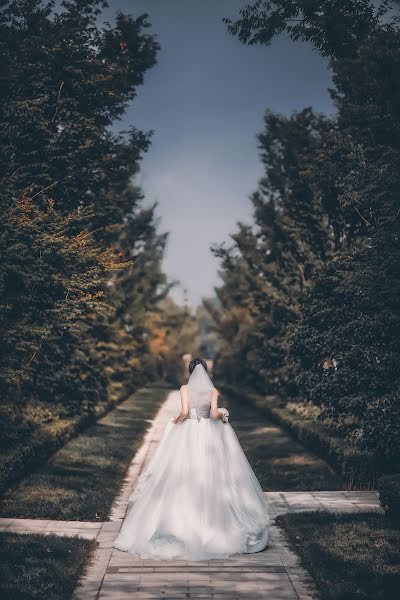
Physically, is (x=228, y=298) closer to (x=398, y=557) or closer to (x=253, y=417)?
(x=253, y=417)

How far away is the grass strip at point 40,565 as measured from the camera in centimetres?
604

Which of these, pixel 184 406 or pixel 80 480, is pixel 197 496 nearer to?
pixel 184 406

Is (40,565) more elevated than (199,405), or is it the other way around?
(199,405)

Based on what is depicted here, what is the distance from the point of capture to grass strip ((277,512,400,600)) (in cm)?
613

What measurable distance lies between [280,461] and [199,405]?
7590 mm

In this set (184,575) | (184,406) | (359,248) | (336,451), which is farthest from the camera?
(336,451)

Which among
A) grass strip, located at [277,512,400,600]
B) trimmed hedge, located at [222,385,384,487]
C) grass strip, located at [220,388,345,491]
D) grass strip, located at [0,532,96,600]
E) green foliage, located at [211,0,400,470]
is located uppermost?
green foliage, located at [211,0,400,470]

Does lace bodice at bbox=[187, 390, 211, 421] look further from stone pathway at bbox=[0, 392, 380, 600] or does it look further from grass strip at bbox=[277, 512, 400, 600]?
grass strip at bbox=[277, 512, 400, 600]

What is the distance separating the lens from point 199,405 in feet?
25.6

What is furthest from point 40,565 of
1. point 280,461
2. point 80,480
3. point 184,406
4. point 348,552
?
point 280,461

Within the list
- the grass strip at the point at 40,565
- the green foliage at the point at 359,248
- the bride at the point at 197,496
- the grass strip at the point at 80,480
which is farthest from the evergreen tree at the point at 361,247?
the grass strip at the point at 40,565

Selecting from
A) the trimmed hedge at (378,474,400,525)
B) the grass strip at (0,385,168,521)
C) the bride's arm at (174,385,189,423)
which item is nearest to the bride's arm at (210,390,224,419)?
the bride's arm at (174,385,189,423)

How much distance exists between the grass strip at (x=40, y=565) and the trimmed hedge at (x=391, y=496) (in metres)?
4.06

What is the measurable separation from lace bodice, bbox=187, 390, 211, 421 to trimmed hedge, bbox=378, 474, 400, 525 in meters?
2.93
